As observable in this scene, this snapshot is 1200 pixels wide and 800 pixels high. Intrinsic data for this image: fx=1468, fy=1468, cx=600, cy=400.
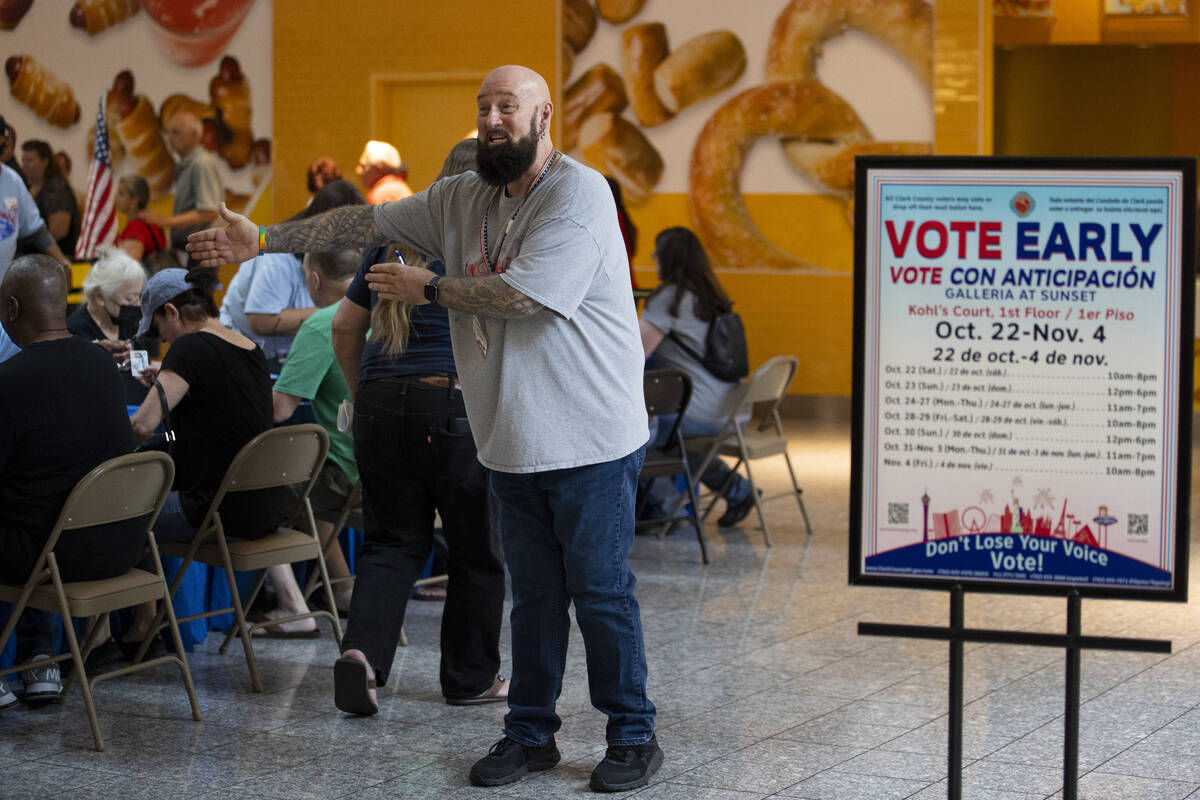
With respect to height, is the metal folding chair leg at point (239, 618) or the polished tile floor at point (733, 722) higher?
the metal folding chair leg at point (239, 618)

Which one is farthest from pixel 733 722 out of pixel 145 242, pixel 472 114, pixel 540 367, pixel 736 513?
pixel 472 114

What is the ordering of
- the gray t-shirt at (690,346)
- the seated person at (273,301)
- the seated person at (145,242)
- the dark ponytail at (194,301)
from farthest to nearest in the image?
the seated person at (145,242) < the gray t-shirt at (690,346) < the seated person at (273,301) < the dark ponytail at (194,301)

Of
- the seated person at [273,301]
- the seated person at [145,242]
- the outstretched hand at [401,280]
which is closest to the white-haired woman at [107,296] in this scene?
the seated person at [273,301]

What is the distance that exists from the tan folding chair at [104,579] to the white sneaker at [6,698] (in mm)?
164

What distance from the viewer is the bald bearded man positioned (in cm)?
305

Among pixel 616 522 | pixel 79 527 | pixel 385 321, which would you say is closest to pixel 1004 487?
pixel 616 522

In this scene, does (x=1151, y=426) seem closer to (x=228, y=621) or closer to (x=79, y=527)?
(x=79, y=527)

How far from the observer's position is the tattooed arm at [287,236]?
310 cm

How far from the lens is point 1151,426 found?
235 cm

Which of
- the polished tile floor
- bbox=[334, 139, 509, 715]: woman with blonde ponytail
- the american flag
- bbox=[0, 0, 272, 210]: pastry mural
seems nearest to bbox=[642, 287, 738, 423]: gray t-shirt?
the polished tile floor

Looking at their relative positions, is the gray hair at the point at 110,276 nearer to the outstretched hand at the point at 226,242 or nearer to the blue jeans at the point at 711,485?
the blue jeans at the point at 711,485

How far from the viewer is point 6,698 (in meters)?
3.87

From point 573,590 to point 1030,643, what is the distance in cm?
121

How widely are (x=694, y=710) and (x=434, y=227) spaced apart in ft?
4.89
